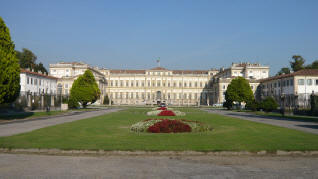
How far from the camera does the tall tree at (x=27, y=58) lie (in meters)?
82.5

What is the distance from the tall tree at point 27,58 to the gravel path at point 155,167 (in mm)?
81267

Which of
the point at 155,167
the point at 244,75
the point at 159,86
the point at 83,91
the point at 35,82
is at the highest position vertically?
the point at 244,75

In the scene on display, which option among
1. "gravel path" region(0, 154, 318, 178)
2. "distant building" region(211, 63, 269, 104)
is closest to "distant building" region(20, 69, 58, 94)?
"gravel path" region(0, 154, 318, 178)

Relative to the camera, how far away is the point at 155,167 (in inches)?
293

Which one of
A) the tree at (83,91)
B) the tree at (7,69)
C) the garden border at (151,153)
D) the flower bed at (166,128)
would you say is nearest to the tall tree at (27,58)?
the tree at (83,91)

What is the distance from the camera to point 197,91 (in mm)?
106688

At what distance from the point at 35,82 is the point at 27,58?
88.5ft

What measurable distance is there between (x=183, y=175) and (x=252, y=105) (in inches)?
1499

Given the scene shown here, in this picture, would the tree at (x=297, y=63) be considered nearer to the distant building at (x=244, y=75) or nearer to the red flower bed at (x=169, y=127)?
the distant building at (x=244, y=75)

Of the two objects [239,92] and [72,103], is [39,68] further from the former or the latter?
[239,92]

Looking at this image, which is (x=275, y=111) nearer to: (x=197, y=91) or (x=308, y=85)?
(x=308, y=85)

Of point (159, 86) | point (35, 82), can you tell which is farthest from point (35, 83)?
point (159, 86)

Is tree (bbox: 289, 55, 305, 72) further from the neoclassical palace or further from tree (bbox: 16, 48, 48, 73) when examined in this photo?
tree (bbox: 16, 48, 48, 73)

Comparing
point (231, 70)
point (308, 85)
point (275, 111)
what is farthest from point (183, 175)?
point (231, 70)
